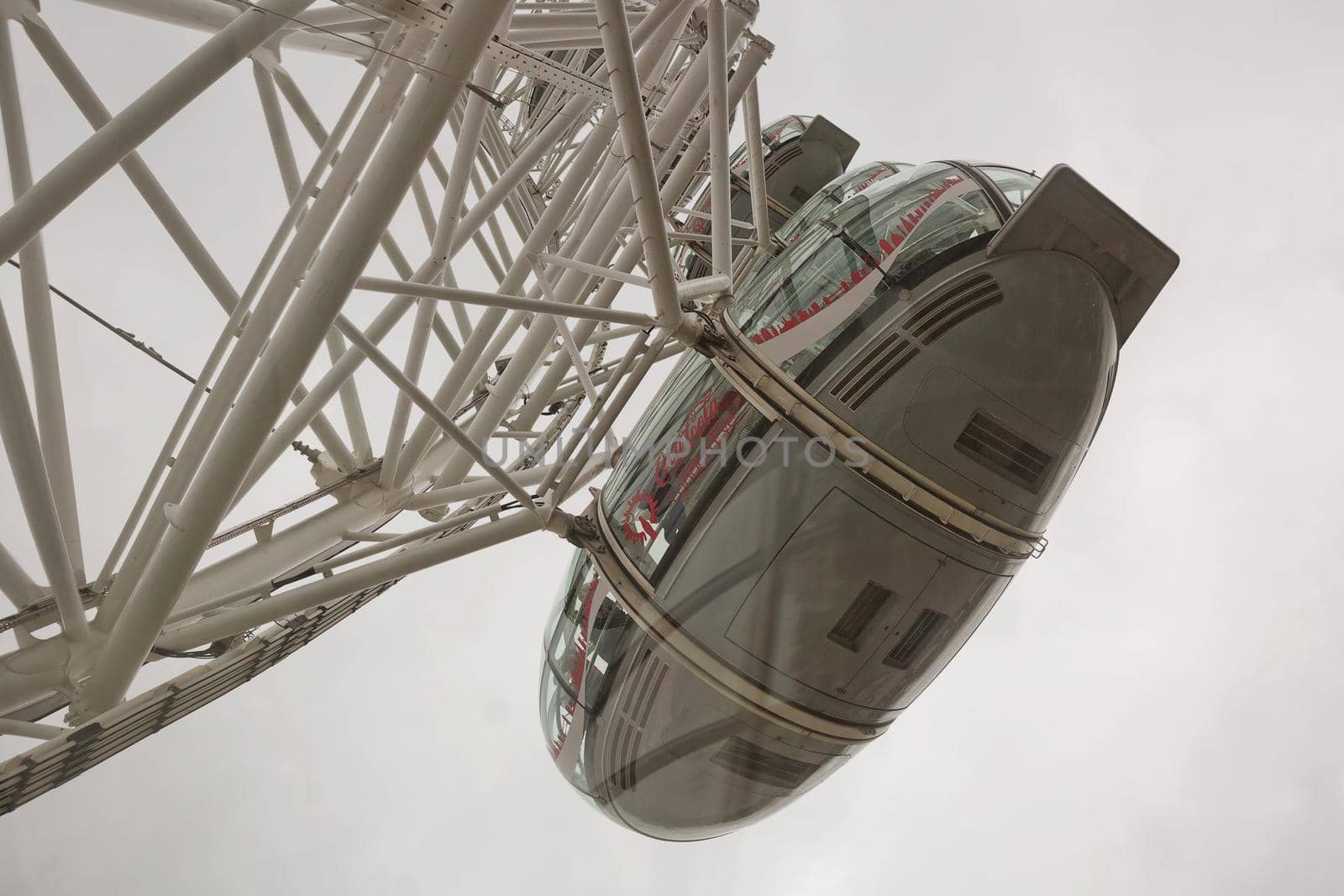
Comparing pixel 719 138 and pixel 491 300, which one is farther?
pixel 719 138

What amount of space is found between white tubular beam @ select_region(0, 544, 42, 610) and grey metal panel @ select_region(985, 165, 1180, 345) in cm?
636

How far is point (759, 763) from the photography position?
19.7 ft

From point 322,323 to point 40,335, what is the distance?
142 inches

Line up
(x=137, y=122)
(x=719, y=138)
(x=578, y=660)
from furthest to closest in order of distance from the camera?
(x=578, y=660)
(x=719, y=138)
(x=137, y=122)

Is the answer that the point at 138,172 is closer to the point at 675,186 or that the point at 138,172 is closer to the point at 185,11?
the point at 185,11

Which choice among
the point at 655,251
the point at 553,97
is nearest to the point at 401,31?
the point at 655,251

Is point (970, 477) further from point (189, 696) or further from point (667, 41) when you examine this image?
point (189, 696)

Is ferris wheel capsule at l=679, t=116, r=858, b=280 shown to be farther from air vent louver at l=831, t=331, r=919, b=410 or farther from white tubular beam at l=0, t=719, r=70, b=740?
white tubular beam at l=0, t=719, r=70, b=740

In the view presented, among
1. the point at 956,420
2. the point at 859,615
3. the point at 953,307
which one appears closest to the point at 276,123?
the point at 953,307

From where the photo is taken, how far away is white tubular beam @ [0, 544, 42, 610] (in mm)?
5715

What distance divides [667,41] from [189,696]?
6098 mm

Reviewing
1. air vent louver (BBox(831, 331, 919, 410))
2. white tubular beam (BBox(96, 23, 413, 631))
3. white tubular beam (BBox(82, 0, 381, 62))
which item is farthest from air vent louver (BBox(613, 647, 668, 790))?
white tubular beam (BBox(82, 0, 381, 62))

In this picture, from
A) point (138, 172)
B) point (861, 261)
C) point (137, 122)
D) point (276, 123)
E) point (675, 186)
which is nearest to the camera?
point (137, 122)

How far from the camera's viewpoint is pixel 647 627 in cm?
578
